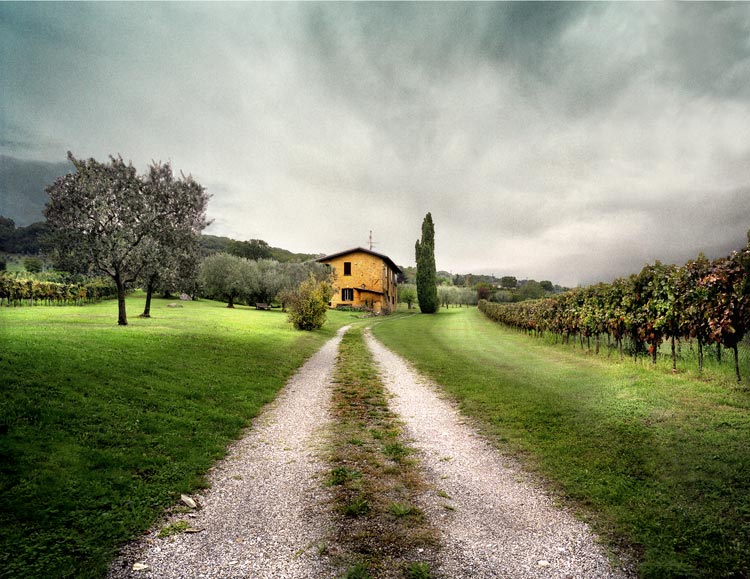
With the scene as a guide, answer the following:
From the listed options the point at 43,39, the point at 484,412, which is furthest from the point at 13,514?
the point at 43,39

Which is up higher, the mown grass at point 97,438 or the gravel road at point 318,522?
the mown grass at point 97,438

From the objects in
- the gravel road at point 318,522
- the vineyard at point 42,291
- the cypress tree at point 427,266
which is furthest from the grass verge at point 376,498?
the cypress tree at point 427,266

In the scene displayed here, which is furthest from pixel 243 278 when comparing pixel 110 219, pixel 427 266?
pixel 427 266

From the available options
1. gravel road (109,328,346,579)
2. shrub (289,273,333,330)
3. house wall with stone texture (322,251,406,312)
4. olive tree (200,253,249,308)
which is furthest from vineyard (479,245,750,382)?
house wall with stone texture (322,251,406,312)

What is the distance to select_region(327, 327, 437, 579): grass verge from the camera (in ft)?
11.4

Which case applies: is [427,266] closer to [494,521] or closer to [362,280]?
[362,280]

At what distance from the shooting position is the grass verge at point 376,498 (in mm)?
3475

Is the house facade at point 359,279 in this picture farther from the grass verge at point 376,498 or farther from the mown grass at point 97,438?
the grass verge at point 376,498

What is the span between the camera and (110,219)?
20938mm

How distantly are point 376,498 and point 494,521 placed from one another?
1.51 m

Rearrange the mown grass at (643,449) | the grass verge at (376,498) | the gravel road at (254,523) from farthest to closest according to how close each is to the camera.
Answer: the mown grass at (643,449), the grass verge at (376,498), the gravel road at (254,523)

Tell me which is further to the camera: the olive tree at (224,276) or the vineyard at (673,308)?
the olive tree at (224,276)

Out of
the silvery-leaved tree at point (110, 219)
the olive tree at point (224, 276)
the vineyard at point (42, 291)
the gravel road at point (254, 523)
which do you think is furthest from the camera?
the olive tree at point (224, 276)

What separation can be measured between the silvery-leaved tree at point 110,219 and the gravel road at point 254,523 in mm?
19910
